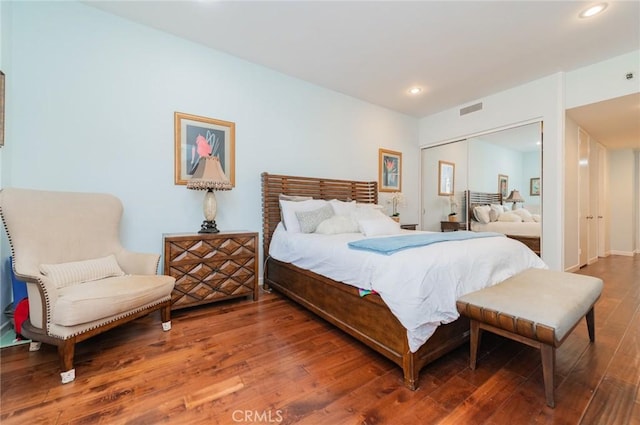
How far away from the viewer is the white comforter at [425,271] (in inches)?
59.7

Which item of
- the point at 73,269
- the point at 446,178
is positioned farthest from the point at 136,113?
the point at 446,178

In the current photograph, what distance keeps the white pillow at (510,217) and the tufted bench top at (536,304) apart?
256cm

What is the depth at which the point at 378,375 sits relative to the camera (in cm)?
165

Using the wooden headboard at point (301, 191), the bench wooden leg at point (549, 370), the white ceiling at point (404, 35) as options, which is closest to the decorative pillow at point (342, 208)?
the wooden headboard at point (301, 191)

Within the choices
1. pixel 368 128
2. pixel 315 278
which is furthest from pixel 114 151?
pixel 368 128

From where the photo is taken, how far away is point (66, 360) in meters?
1.56

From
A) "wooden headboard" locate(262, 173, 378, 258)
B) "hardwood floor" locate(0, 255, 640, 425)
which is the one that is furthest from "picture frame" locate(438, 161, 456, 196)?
"hardwood floor" locate(0, 255, 640, 425)

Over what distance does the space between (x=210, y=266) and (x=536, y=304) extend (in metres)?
2.58

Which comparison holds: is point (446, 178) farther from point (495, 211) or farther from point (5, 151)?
point (5, 151)

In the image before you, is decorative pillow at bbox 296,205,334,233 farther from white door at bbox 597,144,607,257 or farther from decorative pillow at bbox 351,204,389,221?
white door at bbox 597,144,607,257

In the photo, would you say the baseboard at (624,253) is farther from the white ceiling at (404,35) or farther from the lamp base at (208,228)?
the lamp base at (208,228)

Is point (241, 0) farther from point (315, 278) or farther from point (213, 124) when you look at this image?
point (315, 278)

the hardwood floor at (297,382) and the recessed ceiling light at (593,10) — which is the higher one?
the recessed ceiling light at (593,10)

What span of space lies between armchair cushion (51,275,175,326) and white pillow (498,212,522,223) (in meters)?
4.74
